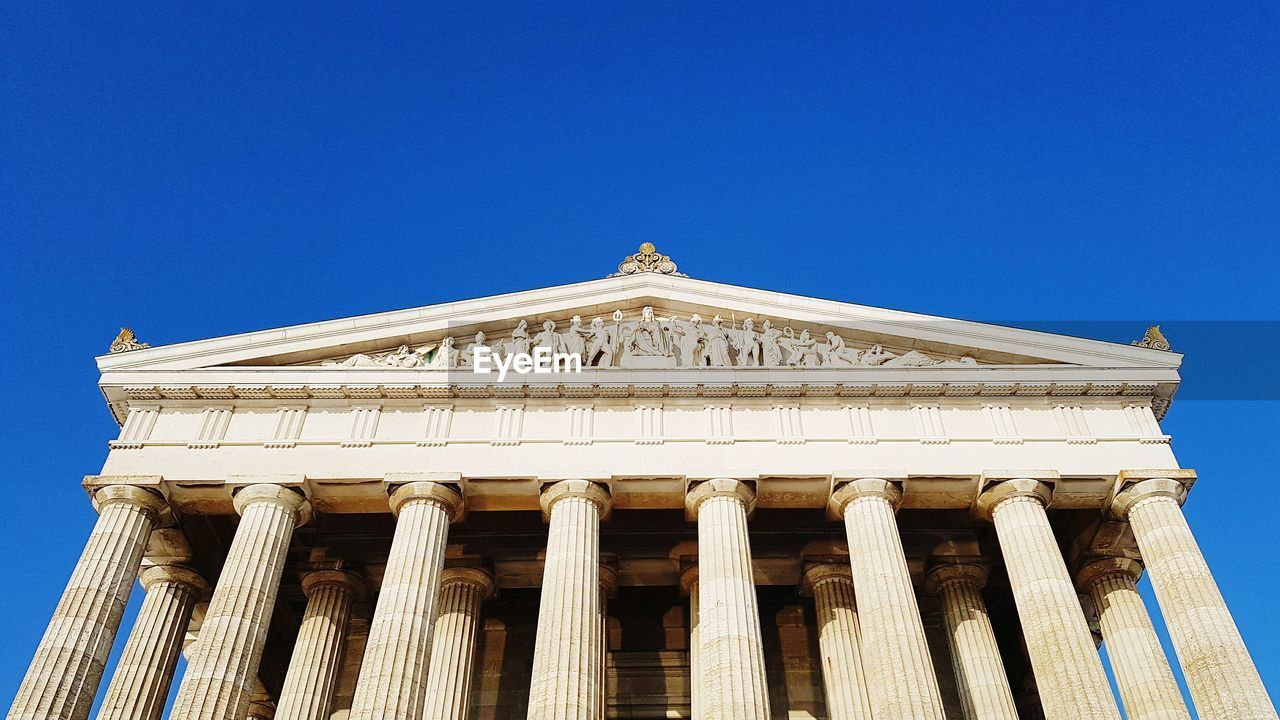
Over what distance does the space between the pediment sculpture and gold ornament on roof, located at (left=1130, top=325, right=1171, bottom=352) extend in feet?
14.2

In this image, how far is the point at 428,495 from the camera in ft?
82.8

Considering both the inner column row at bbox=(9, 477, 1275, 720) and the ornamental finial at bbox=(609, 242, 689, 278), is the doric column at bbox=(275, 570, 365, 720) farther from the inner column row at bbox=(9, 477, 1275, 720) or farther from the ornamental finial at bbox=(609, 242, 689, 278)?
the ornamental finial at bbox=(609, 242, 689, 278)

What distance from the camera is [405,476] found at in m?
25.6

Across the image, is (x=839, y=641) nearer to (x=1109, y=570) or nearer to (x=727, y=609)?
(x=727, y=609)

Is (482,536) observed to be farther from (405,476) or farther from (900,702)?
(900,702)

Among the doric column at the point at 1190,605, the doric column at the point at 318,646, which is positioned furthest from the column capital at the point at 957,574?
the doric column at the point at 318,646

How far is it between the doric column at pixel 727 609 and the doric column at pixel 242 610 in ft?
30.4

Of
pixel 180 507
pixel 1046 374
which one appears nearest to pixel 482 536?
pixel 180 507

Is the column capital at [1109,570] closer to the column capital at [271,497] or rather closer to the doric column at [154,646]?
the column capital at [271,497]

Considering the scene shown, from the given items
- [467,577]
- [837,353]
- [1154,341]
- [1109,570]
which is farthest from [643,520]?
[1154,341]

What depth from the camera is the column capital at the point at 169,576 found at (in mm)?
27203

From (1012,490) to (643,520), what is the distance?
925cm

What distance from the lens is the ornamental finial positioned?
30.3 metres

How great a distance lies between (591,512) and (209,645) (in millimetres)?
8504
